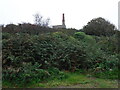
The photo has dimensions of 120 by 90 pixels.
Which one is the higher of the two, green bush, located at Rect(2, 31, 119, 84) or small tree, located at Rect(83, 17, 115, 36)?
small tree, located at Rect(83, 17, 115, 36)

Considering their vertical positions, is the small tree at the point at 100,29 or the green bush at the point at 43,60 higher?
the small tree at the point at 100,29

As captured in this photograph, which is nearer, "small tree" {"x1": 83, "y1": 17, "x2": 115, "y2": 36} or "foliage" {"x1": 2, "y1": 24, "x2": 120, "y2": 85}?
"foliage" {"x1": 2, "y1": 24, "x2": 120, "y2": 85}

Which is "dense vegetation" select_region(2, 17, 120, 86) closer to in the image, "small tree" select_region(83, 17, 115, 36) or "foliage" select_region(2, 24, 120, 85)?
"foliage" select_region(2, 24, 120, 85)

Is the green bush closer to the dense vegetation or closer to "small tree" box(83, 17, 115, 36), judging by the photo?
the dense vegetation

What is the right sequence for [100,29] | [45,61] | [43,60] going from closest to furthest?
[45,61], [43,60], [100,29]

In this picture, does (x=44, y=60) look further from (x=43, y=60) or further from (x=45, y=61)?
(x=45, y=61)

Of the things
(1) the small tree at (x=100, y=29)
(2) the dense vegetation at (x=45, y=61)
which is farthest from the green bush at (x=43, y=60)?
(1) the small tree at (x=100, y=29)

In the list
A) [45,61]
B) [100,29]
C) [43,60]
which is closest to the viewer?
[45,61]

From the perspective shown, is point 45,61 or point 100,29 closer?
point 45,61

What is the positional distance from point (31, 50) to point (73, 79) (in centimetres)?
195

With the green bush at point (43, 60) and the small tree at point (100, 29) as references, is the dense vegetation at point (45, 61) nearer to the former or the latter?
the green bush at point (43, 60)

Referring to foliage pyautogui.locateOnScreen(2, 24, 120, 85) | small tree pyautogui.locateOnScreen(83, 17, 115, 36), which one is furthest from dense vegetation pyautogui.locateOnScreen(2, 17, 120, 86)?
small tree pyautogui.locateOnScreen(83, 17, 115, 36)

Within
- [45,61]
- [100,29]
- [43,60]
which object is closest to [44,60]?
[43,60]

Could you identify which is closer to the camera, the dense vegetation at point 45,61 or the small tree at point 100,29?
the dense vegetation at point 45,61
